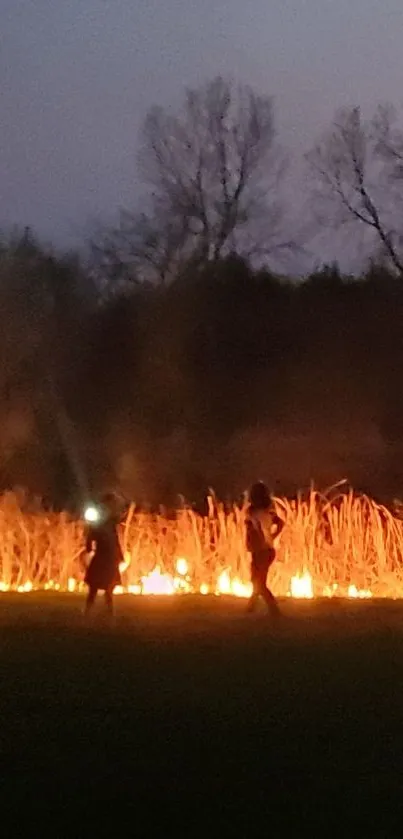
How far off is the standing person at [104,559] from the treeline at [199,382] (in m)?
9.60

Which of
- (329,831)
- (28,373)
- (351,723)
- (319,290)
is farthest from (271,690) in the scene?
(319,290)

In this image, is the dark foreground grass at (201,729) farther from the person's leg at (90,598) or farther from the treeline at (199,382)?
the treeline at (199,382)

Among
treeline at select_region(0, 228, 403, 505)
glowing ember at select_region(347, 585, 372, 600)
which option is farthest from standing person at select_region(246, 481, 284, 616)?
treeline at select_region(0, 228, 403, 505)

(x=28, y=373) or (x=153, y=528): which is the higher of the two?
(x=28, y=373)

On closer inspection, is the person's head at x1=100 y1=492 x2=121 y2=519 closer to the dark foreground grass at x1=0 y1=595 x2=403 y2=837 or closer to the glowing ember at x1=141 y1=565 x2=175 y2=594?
the dark foreground grass at x1=0 y1=595 x2=403 y2=837

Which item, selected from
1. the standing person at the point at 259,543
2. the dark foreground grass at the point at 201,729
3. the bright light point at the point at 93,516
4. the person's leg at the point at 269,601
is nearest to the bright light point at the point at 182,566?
the bright light point at the point at 93,516

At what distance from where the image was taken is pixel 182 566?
2036 cm

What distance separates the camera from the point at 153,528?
827 inches

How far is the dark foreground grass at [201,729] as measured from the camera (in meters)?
7.16

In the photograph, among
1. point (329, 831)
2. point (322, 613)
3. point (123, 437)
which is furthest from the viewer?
point (123, 437)

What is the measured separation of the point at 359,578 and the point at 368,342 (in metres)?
12.1

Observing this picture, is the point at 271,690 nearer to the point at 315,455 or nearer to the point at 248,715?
the point at 248,715

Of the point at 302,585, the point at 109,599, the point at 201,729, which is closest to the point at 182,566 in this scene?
the point at 302,585

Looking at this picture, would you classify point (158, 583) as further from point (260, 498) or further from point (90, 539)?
point (260, 498)
